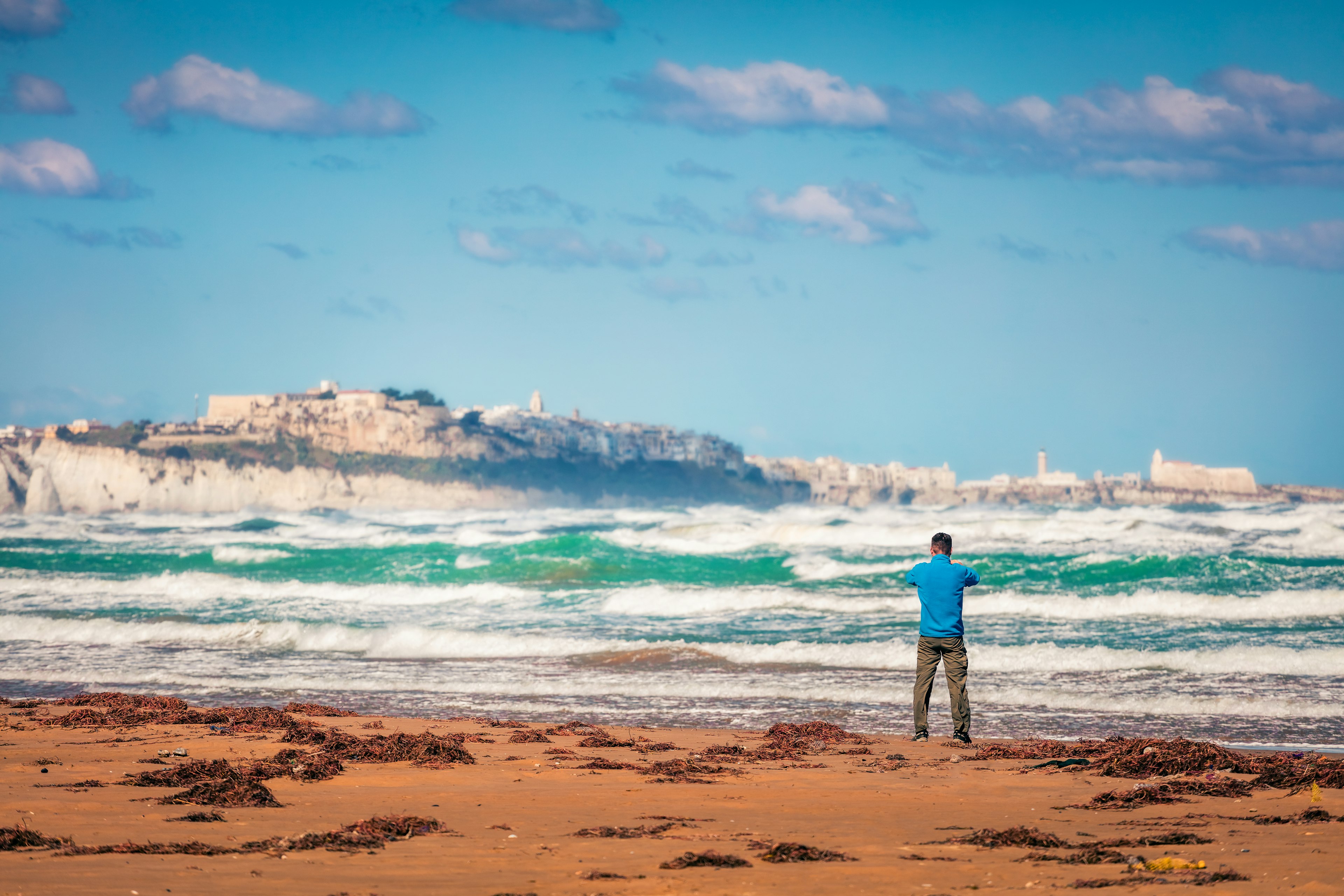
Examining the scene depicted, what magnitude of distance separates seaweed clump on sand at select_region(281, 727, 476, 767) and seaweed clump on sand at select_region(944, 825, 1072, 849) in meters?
3.60

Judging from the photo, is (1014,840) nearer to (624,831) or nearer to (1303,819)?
(1303,819)

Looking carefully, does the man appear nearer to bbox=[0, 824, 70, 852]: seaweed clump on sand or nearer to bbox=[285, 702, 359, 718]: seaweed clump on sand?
bbox=[285, 702, 359, 718]: seaweed clump on sand

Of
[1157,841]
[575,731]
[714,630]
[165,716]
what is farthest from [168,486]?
[1157,841]

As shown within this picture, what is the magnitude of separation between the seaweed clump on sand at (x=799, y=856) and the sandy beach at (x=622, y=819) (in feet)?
0.06

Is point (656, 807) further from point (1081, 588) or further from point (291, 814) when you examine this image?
point (1081, 588)

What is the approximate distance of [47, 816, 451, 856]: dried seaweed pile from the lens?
161 inches

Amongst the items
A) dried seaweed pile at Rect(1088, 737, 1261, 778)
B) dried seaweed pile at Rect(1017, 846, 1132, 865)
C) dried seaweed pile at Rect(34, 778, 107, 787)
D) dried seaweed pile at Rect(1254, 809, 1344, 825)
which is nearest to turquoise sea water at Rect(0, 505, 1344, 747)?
Answer: dried seaweed pile at Rect(1088, 737, 1261, 778)

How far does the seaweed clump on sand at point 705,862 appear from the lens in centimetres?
397

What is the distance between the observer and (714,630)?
51.5ft

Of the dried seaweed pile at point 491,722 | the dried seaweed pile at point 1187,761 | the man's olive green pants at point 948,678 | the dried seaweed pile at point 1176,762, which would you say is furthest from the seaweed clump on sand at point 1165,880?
the dried seaweed pile at point 491,722

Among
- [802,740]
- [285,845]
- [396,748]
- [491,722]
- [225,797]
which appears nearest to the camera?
[285,845]

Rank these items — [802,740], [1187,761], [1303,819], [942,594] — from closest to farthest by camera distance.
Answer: [1303,819] < [1187,761] < [802,740] < [942,594]

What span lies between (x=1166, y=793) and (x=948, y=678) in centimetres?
233

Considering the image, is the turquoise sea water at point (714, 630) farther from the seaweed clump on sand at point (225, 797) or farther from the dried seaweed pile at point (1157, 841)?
the seaweed clump on sand at point (225, 797)
